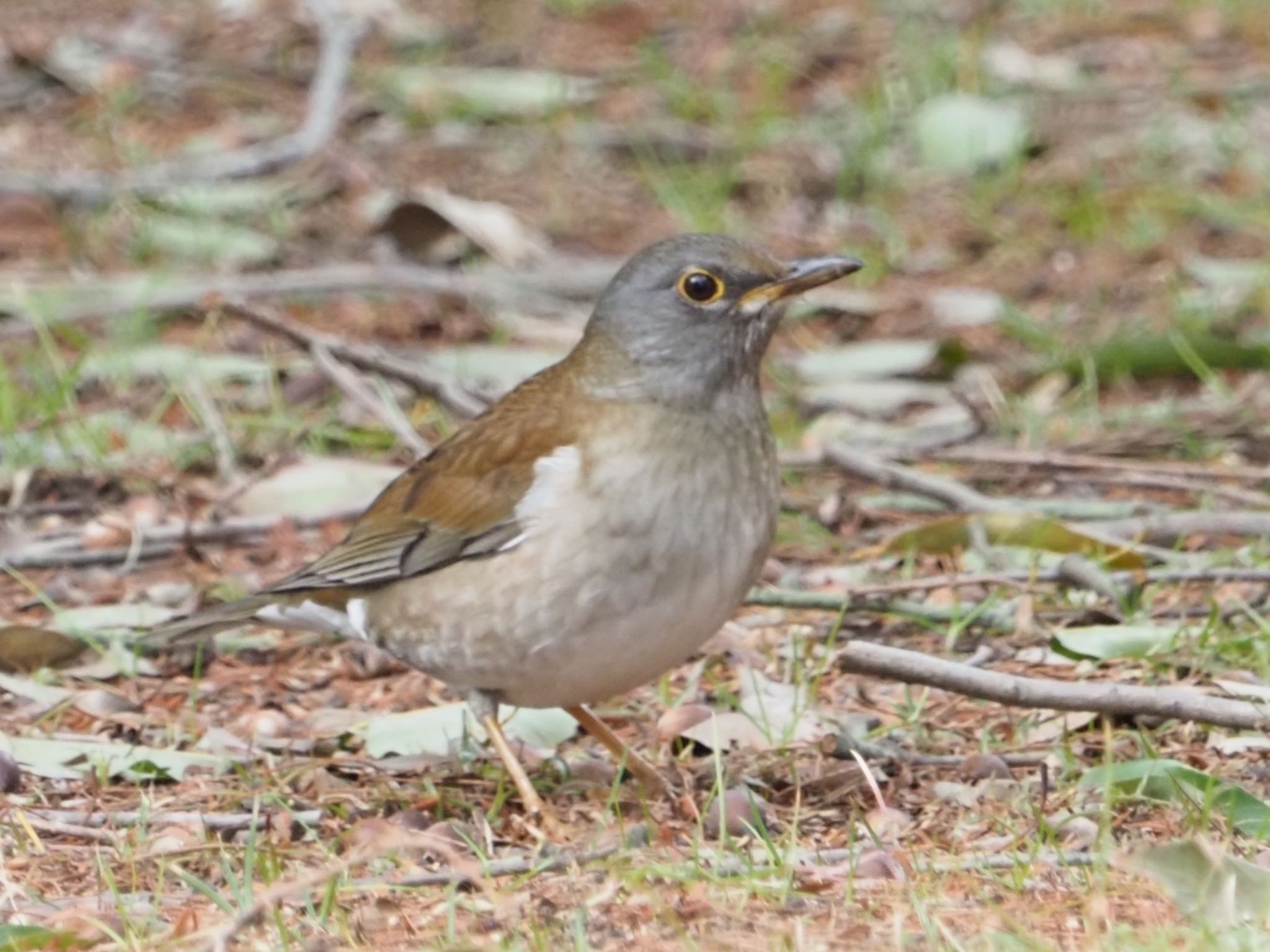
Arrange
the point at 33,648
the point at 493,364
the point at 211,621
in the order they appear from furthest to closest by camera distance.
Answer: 1. the point at 493,364
2. the point at 33,648
3. the point at 211,621

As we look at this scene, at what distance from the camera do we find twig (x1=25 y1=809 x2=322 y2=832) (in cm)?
473

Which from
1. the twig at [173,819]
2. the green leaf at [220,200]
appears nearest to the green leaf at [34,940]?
the twig at [173,819]

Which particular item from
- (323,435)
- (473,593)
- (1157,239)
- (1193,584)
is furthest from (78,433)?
(1157,239)

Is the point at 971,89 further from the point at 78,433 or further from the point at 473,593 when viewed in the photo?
the point at 473,593

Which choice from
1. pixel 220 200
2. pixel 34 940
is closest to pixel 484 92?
pixel 220 200

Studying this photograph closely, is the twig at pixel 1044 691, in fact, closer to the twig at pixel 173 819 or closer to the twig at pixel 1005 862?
the twig at pixel 1005 862

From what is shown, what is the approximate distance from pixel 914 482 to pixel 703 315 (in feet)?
5.28

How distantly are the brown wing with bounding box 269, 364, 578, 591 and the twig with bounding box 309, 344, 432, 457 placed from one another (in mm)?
1292

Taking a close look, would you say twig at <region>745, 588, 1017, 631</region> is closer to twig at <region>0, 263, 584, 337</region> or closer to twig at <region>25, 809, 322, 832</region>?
twig at <region>25, 809, 322, 832</region>

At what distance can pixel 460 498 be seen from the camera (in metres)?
5.25

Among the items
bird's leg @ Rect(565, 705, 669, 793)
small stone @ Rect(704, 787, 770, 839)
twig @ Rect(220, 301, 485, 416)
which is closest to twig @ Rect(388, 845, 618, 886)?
small stone @ Rect(704, 787, 770, 839)

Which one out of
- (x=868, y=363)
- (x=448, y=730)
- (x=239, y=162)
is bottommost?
(x=448, y=730)

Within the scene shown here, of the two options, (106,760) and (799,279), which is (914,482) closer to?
(799,279)

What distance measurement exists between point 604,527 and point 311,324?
425 cm
